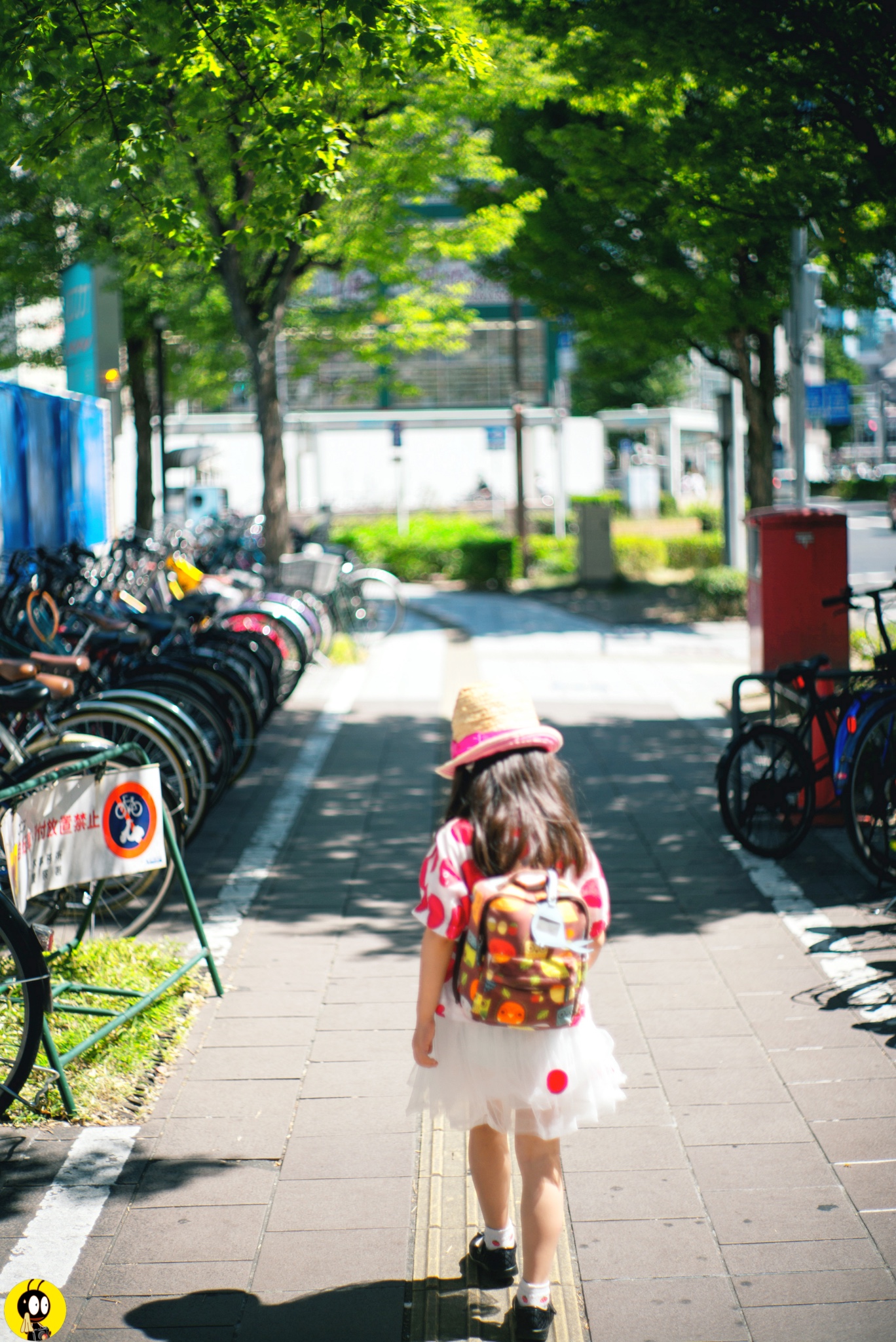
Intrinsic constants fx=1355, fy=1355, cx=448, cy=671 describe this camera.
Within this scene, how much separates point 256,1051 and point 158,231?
3.89 meters

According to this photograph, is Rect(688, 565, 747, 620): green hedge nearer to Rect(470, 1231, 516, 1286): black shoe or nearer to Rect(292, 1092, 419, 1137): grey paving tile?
Rect(292, 1092, 419, 1137): grey paving tile

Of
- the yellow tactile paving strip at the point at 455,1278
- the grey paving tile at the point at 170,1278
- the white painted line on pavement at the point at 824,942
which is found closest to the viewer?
the yellow tactile paving strip at the point at 455,1278

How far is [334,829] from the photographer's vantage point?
Result: 7590 mm

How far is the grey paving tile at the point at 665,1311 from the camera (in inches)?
116

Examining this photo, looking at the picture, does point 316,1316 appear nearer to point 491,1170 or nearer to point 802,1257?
point 491,1170

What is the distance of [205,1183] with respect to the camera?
3.62m

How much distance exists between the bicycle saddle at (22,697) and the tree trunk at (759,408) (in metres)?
13.4

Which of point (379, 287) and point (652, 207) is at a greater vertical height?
point (379, 287)

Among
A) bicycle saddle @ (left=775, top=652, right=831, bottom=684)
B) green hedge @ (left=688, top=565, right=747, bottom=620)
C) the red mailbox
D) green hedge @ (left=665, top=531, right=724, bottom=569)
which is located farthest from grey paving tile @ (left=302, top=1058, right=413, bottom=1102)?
green hedge @ (left=665, top=531, right=724, bottom=569)

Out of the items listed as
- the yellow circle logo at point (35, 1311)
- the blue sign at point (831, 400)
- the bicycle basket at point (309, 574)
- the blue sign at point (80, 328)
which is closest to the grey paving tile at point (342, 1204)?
the yellow circle logo at point (35, 1311)

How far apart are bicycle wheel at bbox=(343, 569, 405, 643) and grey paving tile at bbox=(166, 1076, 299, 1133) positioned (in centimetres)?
1098

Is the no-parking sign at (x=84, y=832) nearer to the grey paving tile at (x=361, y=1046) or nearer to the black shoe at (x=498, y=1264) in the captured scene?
the grey paving tile at (x=361, y=1046)

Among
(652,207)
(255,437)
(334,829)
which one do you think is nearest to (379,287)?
(652,207)

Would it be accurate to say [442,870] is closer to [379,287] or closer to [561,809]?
[561,809]
